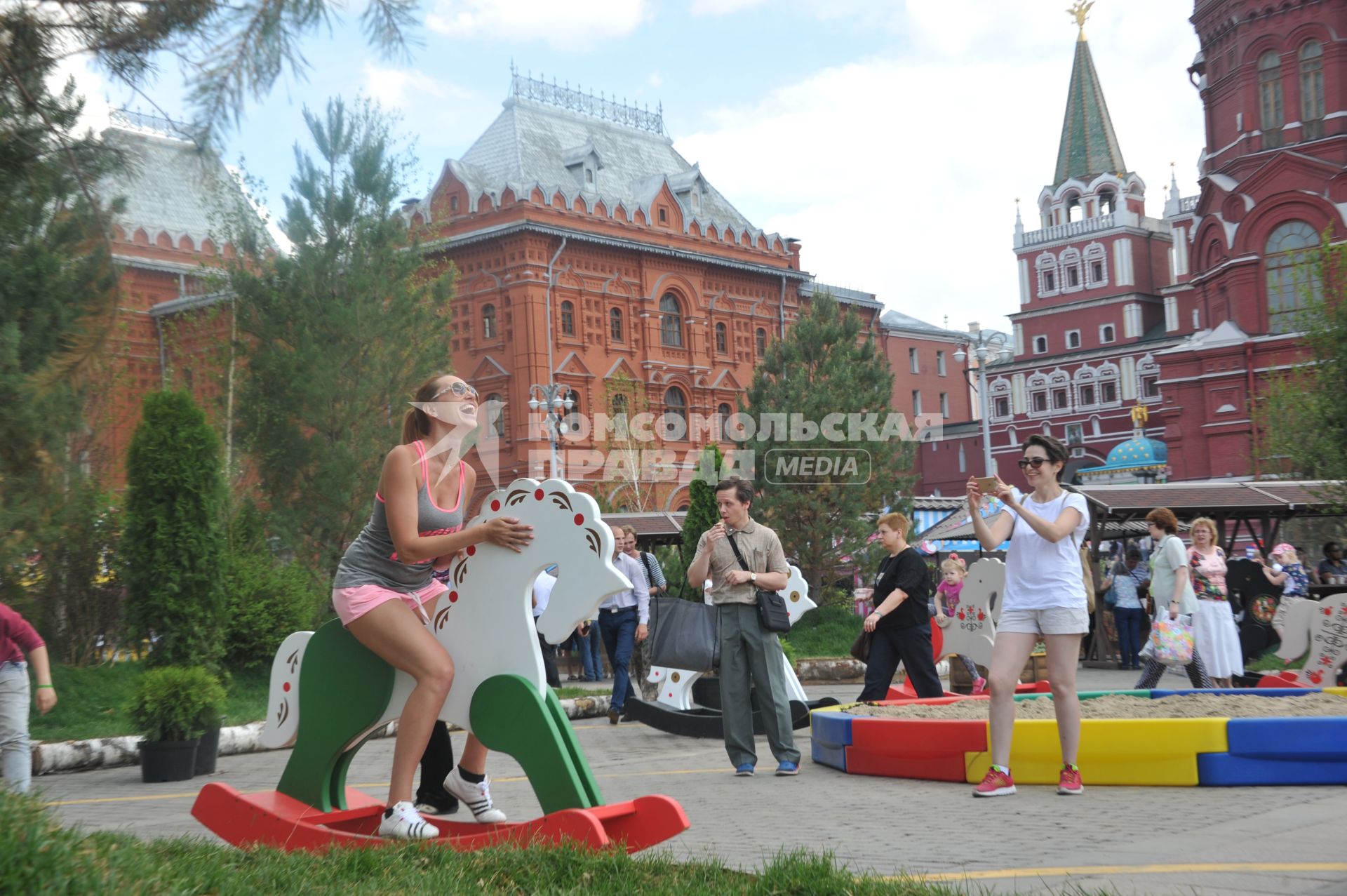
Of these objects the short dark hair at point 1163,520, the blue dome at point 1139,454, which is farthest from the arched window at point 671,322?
the short dark hair at point 1163,520

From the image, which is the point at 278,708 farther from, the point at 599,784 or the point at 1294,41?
the point at 1294,41

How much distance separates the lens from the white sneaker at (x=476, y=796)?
6160mm

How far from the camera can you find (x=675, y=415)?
5072 centimetres

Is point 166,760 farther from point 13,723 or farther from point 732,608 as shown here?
point 732,608

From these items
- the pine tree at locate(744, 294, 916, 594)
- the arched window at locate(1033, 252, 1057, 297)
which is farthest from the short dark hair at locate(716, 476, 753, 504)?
the arched window at locate(1033, 252, 1057, 297)

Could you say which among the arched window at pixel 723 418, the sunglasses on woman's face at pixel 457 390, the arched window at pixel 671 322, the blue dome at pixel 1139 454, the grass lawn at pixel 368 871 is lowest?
the grass lawn at pixel 368 871

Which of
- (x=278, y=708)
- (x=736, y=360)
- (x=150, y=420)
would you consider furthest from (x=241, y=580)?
(x=736, y=360)

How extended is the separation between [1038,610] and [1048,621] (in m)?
0.08

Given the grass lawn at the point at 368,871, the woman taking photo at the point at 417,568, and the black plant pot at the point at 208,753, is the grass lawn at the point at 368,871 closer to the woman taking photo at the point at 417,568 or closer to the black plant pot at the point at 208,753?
the woman taking photo at the point at 417,568

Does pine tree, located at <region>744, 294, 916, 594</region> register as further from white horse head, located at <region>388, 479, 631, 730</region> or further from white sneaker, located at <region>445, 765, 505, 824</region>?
white horse head, located at <region>388, 479, 631, 730</region>

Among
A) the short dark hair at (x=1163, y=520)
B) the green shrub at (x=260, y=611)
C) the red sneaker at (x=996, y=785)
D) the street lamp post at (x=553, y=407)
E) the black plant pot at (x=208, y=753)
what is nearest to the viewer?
the red sneaker at (x=996, y=785)

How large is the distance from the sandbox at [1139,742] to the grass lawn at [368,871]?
3.51 m

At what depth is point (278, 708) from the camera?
21.8ft

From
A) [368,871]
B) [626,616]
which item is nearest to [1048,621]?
[368,871]
